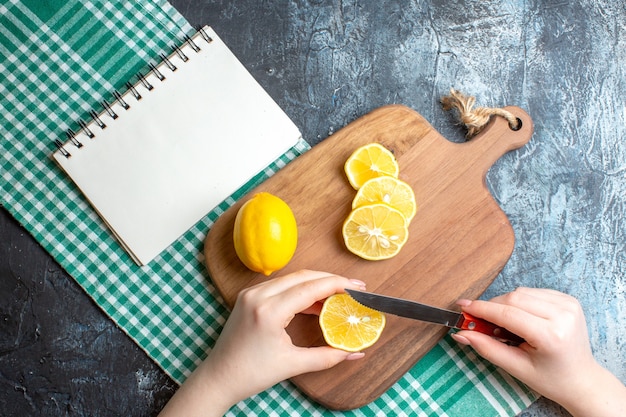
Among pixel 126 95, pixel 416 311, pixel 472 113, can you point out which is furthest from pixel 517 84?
pixel 126 95

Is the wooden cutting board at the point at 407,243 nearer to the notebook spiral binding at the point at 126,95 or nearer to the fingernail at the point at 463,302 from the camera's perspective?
the fingernail at the point at 463,302

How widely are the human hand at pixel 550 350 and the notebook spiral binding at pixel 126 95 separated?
96 centimetres

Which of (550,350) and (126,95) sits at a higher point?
(126,95)

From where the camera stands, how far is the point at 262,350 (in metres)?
1.38

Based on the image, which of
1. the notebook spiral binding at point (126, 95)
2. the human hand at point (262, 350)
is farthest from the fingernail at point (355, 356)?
the notebook spiral binding at point (126, 95)

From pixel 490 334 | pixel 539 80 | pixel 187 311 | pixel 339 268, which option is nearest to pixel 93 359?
pixel 187 311

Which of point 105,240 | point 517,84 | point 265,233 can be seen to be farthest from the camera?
point 517,84

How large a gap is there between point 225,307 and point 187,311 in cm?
10

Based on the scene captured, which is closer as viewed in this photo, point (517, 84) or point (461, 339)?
point (461, 339)

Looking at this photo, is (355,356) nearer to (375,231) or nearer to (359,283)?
(359,283)

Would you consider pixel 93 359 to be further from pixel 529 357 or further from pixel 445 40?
pixel 445 40

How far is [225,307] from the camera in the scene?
1562 millimetres

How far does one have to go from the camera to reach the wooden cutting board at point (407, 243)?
4.91 feet

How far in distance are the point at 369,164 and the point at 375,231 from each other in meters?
0.17
